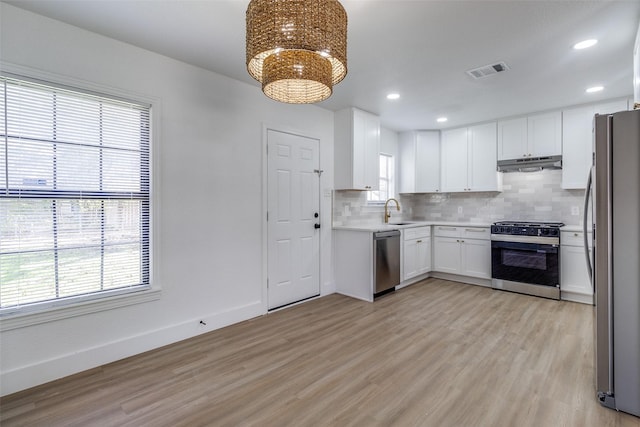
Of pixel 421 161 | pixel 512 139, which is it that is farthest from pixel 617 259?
pixel 421 161

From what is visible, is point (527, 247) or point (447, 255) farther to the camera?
point (447, 255)

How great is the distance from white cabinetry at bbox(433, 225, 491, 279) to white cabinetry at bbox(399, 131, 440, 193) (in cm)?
81

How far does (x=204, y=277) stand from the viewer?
3.01 meters

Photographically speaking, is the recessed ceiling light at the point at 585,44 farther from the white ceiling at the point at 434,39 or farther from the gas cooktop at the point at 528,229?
the gas cooktop at the point at 528,229

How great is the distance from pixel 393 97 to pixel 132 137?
2896 mm

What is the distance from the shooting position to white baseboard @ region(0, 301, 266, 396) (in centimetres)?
210

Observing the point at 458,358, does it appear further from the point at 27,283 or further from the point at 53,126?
the point at 53,126

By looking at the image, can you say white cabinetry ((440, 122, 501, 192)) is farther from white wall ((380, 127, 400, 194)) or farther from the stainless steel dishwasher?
the stainless steel dishwasher

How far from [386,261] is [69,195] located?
341cm

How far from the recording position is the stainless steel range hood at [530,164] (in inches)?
166

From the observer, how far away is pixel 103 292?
2.46 m

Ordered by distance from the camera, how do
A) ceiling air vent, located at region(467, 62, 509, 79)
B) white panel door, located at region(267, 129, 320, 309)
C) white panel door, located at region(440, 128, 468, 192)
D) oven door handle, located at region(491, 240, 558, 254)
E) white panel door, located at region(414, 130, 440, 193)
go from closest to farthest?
ceiling air vent, located at region(467, 62, 509, 79)
white panel door, located at region(267, 129, 320, 309)
oven door handle, located at region(491, 240, 558, 254)
white panel door, located at region(440, 128, 468, 192)
white panel door, located at region(414, 130, 440, 193)

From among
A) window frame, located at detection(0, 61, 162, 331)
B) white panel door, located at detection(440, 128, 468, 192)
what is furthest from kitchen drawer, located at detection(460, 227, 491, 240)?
window frame, located at detection(0, 61, 162, 331)

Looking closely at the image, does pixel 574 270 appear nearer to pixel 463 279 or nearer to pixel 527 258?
pixel 527 258
